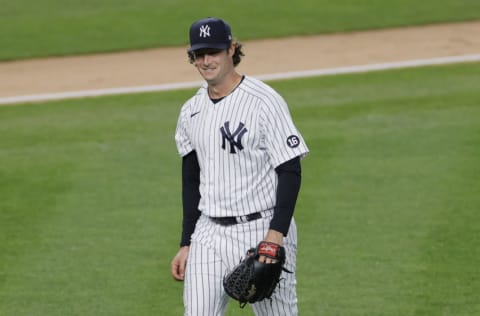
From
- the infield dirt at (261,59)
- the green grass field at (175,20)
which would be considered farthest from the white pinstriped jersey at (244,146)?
the green grass field at (175,20)

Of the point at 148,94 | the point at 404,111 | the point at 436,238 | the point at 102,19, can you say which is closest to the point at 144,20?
the point at 102,19

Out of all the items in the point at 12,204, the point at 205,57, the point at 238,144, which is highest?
the point at 205,57

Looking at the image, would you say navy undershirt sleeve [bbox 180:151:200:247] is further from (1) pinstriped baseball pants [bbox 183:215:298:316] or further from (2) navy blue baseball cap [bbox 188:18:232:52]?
(2) navy blue baseball cap [bbox 188:18:232:52]

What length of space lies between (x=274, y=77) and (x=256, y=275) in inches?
360

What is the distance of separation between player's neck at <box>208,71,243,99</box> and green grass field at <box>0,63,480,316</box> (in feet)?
7.56

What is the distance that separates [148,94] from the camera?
45.7 feet

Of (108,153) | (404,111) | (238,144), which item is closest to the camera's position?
(238,144)

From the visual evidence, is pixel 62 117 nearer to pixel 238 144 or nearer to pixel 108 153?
pixel 108 153

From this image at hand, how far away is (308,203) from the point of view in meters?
9.69

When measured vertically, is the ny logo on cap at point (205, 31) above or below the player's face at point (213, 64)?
above

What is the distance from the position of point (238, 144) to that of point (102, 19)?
13.2 m

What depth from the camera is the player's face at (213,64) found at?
19.0 ft

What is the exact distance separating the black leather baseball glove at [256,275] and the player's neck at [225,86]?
83cm

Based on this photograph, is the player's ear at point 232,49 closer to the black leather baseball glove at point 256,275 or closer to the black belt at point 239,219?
the black belt at point 239,219
